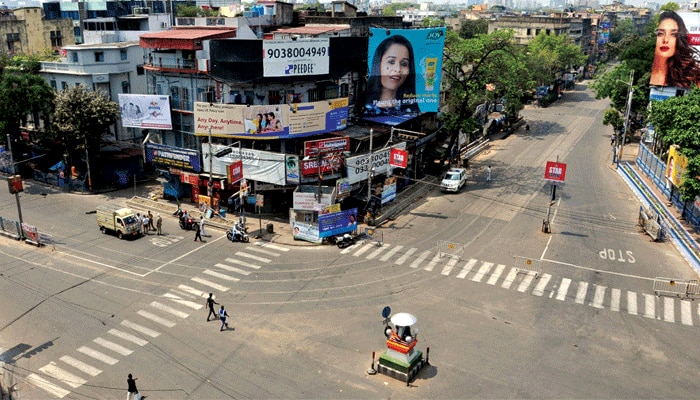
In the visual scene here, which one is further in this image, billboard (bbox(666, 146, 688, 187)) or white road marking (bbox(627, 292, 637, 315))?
billboard (bbox(666, 146, 688, 187))

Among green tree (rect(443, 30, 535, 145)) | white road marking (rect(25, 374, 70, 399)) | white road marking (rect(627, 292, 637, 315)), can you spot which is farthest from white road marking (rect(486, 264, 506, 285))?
white road marking (rect(25, 374, 70, 399))

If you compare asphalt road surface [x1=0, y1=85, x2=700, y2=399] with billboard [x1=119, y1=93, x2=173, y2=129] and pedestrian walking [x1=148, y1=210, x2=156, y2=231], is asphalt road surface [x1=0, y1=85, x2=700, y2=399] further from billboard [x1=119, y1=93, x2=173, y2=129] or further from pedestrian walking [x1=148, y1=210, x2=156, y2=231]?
billboard [x1=119, y1=93, x2=173, y2=129]

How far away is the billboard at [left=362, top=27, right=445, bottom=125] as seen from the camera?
5291cm

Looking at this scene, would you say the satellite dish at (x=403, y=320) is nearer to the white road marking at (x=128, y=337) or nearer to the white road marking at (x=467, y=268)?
the white road marking at (x=467, y=268)

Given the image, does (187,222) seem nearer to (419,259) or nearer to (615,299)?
(419,259)

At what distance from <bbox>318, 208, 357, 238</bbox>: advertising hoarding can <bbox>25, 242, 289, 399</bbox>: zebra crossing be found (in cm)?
372

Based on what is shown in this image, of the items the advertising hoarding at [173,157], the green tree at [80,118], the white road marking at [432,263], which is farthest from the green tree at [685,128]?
the green tree at [80,118]

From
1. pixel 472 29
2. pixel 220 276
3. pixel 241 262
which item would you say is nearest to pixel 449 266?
pixel 241 262

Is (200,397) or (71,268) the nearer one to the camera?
(200,397)

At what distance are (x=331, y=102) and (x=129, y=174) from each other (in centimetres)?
2258

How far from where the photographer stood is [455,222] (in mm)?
47625

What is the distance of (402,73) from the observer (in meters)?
54.3

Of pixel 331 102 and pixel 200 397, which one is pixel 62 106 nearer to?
pixel 331 102

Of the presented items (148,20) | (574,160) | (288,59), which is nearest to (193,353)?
(288,59)
